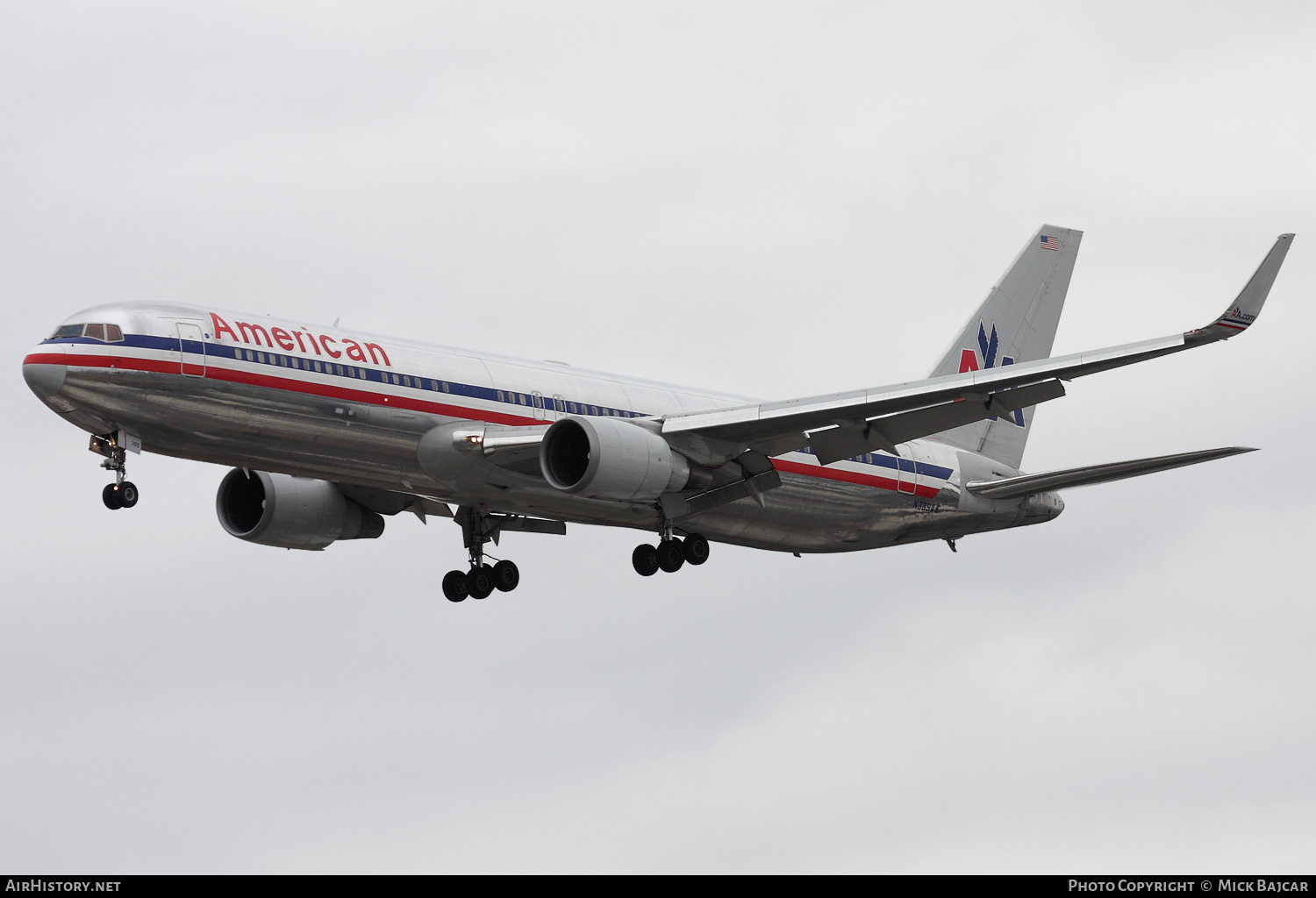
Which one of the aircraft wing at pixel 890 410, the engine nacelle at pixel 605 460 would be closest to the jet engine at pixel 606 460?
the engine nacelle at pixel 605 460

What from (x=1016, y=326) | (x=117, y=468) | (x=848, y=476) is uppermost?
(x=1016, y=326)

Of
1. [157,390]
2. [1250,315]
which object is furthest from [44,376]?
[1250,315]

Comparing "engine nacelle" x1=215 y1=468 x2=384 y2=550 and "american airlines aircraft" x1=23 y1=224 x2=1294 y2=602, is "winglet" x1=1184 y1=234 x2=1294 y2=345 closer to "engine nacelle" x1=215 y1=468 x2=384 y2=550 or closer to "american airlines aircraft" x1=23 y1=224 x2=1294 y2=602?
"american airlines aircraft" x1=23 y1=224 x2=1294 y2=602

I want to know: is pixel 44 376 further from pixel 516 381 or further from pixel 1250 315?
pixel 1250 315

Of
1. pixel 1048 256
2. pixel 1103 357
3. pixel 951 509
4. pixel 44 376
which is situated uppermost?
pixel 1048 256

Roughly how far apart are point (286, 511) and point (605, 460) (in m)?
10.0

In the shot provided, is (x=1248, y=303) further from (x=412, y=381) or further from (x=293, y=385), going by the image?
(x=293, y=385)

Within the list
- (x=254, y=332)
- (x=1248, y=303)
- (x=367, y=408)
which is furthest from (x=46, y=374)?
(x=1248, y=303)

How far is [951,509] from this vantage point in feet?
148

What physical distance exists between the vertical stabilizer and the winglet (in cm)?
1486

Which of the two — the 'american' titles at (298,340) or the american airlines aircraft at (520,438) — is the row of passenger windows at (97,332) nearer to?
the american airlines aircraft at (520,438)

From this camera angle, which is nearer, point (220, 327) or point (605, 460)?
point (220, 327)

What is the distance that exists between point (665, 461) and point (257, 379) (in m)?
8.58

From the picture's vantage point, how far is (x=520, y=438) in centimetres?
3647
